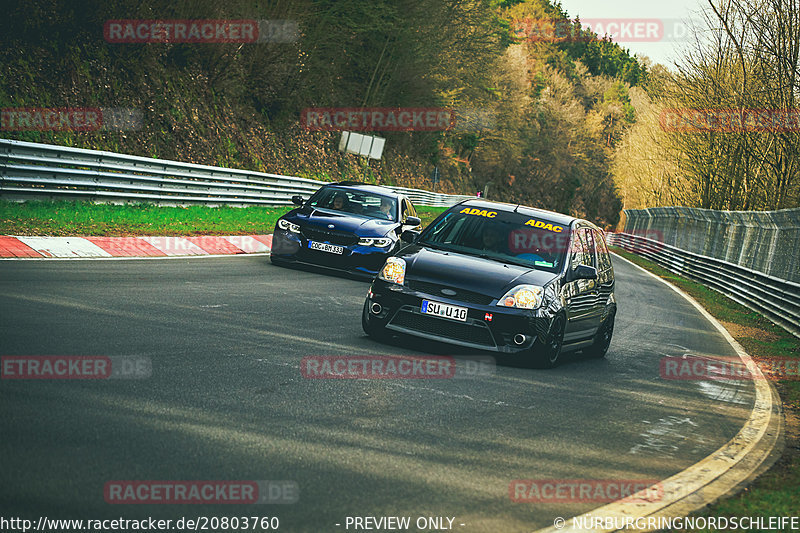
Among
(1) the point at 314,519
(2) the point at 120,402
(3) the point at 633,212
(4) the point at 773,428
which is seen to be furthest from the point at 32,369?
(3) the point at 633,212

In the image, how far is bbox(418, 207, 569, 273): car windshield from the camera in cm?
964

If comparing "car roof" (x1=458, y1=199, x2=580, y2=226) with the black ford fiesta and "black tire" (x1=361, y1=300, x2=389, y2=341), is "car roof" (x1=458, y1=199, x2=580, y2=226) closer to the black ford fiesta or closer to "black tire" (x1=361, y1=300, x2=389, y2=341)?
the black ford fiesta

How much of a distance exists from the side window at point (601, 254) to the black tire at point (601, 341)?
0.63 m

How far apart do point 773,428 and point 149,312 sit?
607cm

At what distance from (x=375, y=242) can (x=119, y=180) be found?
7.31 metres

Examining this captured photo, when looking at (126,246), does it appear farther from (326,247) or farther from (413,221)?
(413,221)

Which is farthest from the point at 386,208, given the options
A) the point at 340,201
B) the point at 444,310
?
the point at 444,310

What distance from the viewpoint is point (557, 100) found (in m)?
105

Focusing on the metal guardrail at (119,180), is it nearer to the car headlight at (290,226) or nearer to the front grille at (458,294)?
the car headlight at (290,226)

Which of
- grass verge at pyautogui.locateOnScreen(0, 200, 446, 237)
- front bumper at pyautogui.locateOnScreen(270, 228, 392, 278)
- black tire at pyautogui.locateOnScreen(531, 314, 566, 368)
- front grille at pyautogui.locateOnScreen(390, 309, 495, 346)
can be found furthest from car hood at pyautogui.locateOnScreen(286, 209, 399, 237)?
front grille at pyautogui.locateOnScreen(390, 309, 495, 346)

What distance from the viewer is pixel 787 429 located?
26.7 ft

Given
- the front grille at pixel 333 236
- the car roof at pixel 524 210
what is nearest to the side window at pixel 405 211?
the front grille at pixel 333 236

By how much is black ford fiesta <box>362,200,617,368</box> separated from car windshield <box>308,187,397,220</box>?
555 cm

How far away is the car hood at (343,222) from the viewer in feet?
48.8
